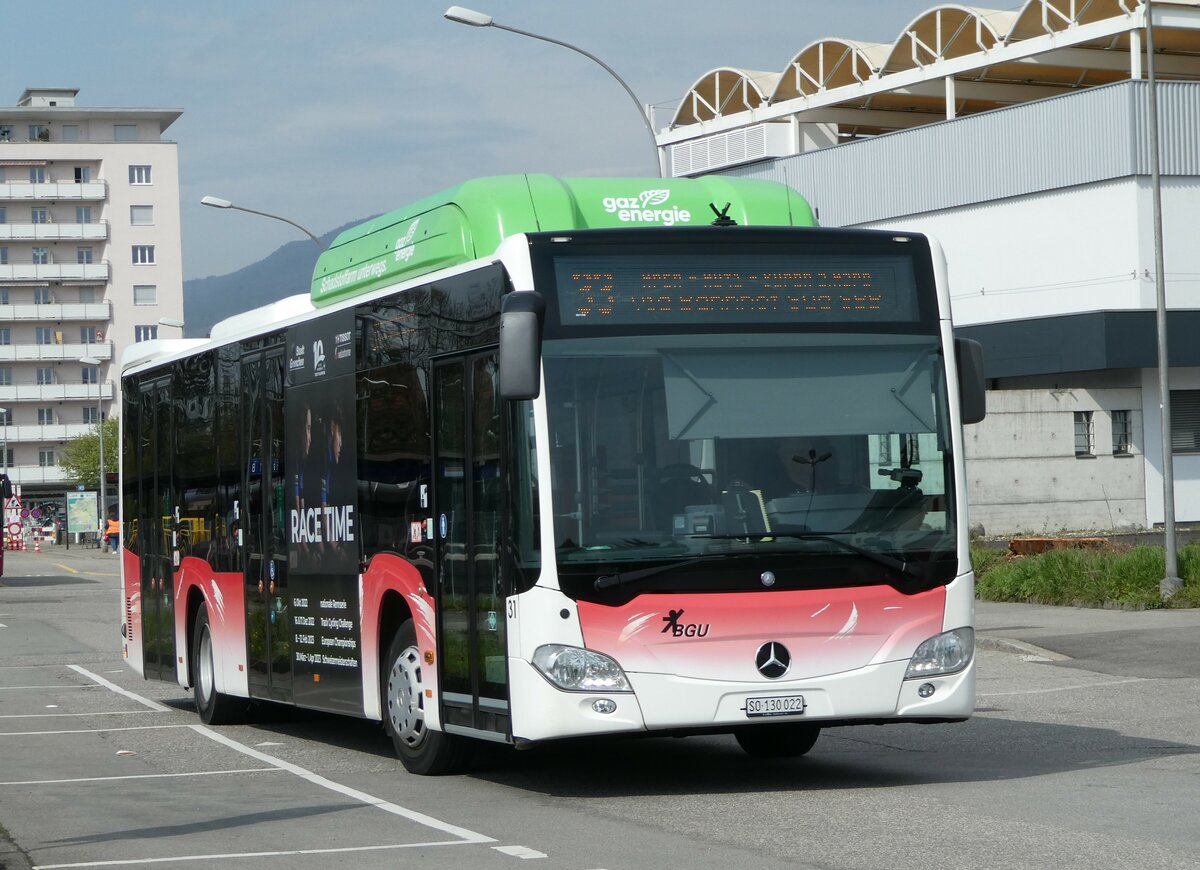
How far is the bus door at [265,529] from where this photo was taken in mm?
14109

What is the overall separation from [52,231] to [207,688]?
113649mm

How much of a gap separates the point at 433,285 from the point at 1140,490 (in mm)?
39709

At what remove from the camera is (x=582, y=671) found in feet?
32.4

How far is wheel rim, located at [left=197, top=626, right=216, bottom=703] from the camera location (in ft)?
52.3

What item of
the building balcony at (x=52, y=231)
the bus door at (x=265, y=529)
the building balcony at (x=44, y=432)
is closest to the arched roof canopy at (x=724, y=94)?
the bus door at (x=265, y=529)

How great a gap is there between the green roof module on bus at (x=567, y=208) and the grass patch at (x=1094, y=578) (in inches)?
576

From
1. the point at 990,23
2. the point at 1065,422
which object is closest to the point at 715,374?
the point at 1065,422

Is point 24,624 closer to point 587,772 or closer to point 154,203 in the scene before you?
point 587,772

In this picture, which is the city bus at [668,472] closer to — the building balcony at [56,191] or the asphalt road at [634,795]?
the asphalt road at [634,795]

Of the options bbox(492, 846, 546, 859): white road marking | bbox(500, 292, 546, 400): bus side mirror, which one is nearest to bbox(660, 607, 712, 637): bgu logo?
bbox(500, 292, 546, 400): bus side mirror

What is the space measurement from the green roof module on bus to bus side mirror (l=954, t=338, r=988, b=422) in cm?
142

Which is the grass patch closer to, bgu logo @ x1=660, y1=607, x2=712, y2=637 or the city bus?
the city bus

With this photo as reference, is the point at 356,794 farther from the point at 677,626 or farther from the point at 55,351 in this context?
the point at 55,351

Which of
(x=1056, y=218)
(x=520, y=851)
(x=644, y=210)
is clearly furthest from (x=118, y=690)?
(x=1056, y=218)
